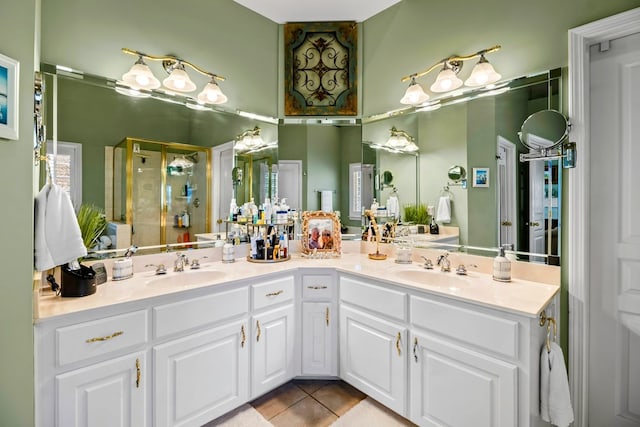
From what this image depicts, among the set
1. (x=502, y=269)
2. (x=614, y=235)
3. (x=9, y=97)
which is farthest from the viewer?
(x=502, y=269)

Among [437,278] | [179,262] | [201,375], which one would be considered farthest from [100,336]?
[437,278]

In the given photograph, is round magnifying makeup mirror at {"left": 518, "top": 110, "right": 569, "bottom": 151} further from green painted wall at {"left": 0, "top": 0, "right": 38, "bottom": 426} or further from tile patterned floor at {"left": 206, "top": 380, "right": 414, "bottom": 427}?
green painted wall at {"left": 0, "top": 0, "right": 38, "bottom": 426}

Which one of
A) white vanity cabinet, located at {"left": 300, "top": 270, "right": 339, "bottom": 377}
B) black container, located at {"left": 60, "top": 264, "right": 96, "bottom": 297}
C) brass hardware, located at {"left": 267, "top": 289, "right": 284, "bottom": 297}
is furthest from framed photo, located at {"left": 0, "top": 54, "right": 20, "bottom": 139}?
white vanity cabinet, located at {"left": 300, "top": 270, "right": 339, "bottom": 377}

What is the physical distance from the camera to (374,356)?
1.92m

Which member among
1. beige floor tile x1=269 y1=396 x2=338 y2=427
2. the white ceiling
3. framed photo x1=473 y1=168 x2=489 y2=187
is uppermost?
the white ceiling

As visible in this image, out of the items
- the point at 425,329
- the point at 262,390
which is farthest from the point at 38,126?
the point at 425,329

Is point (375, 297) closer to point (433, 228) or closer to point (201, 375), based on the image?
point (433, 228)

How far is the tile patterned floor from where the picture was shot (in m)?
1.83

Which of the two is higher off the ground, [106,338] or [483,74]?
[483,74]

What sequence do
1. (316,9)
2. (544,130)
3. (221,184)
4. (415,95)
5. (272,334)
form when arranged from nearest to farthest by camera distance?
(544,130) → (272,334) → (415,95) → (221,184) → (316,9)

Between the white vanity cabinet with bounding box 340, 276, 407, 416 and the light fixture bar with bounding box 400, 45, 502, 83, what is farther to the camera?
the light fixture bar with bounding box 400, 45, 502, 83

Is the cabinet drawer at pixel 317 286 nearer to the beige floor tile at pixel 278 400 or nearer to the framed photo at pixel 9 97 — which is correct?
the beige floor tile at pixel 278 400

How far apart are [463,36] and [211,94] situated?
5.98 feet

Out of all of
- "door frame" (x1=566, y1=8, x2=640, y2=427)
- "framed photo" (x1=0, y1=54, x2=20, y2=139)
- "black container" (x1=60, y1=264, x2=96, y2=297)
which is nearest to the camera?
"framed photo" (x1=0, y1=54, x2=20, y2=139)
